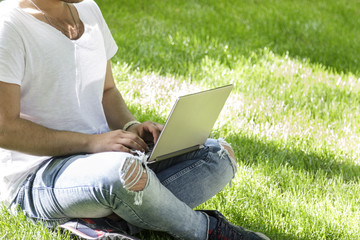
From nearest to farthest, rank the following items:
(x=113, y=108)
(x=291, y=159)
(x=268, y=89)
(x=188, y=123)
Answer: (x=188, y=123) → (x=113, y=108) → (x=291, y=159) → (x=268, y=89)

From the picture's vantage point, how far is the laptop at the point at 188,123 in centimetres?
225

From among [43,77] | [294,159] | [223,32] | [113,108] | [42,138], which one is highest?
[43,77]

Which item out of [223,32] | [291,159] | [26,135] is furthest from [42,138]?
[223,32]

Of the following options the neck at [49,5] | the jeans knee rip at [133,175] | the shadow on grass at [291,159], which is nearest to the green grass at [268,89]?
the shadow on grass at [291,159]

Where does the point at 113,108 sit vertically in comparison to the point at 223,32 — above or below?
above

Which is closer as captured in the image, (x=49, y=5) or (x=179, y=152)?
(x=49, y=5)

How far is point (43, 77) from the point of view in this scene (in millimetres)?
2324

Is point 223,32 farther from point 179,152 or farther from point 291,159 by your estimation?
point 179,152

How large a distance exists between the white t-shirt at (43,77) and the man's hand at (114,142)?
0.16 m

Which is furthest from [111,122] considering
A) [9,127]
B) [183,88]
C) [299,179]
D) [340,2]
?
[340,2]

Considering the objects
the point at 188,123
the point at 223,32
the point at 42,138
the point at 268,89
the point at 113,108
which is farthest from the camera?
the point at 223,32

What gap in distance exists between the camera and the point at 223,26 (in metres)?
6.12

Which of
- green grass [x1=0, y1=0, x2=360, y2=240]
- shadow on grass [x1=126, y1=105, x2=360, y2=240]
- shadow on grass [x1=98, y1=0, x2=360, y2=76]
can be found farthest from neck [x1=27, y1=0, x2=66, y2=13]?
shadow on grass [x1=98, y1=0, x2=360, y2=76]

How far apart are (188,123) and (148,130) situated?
0.24 m
